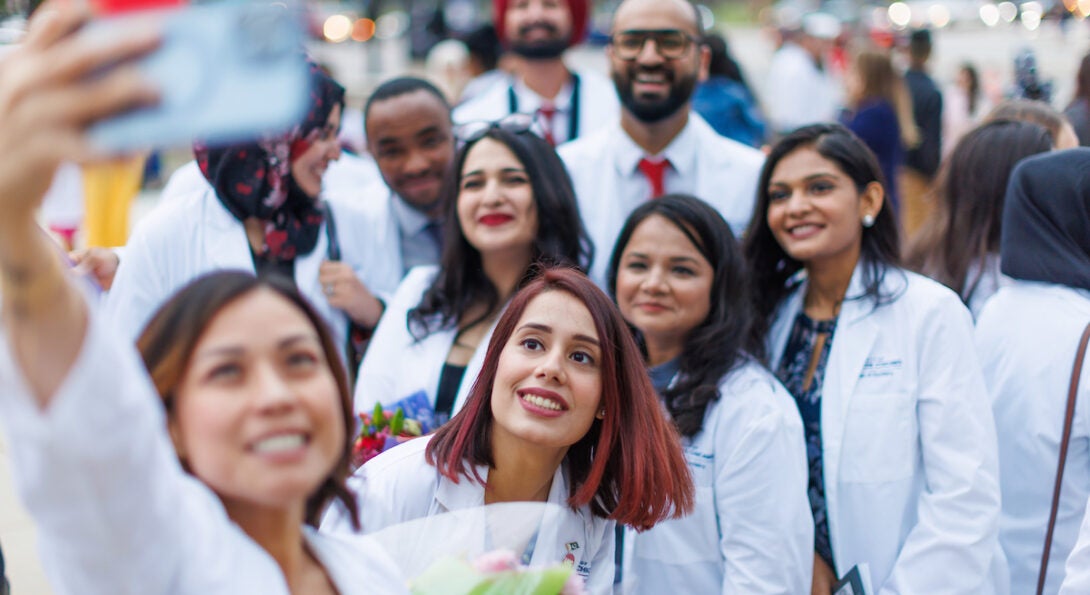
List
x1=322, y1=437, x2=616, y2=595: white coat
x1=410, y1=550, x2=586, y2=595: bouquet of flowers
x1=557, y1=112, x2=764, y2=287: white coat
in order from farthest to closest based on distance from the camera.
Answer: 1. x1=557, y1=112, x2=764, y2=287: white coat
2. x1=322, y1=437, x2=616, y2=595: white coat
3. x1=410, y1=550, x2=586, y2=595: bouquet of flowers

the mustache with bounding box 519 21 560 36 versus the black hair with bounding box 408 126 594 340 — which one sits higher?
the mustache with bounding box 519 21 560 36

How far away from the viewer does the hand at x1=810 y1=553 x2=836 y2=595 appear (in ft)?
10.2

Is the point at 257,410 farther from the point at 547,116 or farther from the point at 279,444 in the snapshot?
Result: the point at 547,116

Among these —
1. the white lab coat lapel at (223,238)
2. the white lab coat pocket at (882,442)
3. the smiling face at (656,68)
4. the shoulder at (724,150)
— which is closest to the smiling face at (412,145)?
the smiling face at (656,68)

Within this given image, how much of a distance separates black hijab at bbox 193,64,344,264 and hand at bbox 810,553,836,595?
1904 millimetres

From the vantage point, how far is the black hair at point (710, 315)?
314 cm

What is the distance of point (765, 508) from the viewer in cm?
293

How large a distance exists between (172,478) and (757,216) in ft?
8.75

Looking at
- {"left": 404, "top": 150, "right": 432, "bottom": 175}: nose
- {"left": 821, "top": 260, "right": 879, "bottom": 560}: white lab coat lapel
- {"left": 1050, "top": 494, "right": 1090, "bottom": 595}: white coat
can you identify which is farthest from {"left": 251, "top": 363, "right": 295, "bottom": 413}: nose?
{"left": 404, "top": 150, "right": 432, "bottom": 175}: nose

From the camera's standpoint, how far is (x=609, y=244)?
4.43 meters

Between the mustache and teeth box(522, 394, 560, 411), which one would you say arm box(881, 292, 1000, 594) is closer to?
teeth box(522, 394, 560, 411)

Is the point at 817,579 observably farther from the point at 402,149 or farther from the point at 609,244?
the point at 402,149

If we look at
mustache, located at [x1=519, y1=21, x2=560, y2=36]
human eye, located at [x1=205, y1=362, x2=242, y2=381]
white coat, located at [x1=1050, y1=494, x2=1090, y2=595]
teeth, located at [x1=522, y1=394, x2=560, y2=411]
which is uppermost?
mustache, located at [x1=519, y1=21, x2=560, y2=36]

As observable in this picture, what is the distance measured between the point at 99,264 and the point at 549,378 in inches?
72.9
